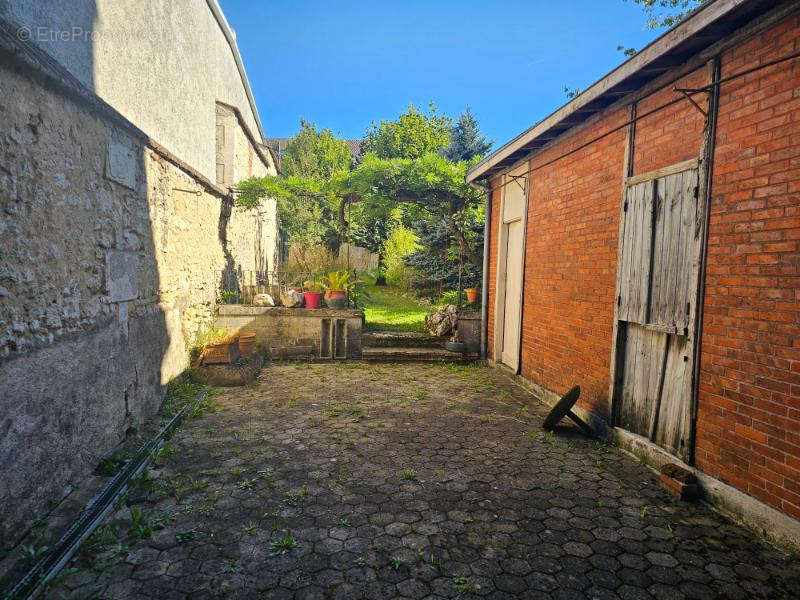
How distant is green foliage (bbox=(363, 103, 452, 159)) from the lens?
3094 centimetres

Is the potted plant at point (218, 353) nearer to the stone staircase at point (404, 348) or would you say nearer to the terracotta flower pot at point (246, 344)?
the terracotta flower pot at point (246, 344)

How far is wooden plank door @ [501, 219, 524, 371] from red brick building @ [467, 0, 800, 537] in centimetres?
135

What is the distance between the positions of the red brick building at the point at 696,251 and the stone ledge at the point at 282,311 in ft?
14.0

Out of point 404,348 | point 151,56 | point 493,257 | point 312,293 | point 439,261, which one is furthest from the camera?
point 439,261

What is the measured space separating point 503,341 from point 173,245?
5.67 m

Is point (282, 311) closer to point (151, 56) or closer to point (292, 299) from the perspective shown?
point (292, 299)

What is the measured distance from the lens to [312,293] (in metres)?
9.02

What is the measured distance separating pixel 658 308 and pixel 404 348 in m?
5.72

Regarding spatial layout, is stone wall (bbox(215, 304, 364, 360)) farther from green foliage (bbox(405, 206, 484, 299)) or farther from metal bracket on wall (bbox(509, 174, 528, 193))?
green foliage (bbox(405, 206, 484, 299))

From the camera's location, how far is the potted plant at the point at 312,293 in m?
9.03

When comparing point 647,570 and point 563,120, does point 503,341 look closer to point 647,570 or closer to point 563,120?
point 563,120

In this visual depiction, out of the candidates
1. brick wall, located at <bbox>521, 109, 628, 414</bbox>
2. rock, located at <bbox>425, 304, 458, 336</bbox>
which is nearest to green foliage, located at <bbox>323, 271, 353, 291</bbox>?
rock, located at <bbox>425, 304, 458, 336</bbox>

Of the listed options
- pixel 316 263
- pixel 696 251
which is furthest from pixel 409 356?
pixel 696 251

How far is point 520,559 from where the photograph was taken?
2.79 meters
